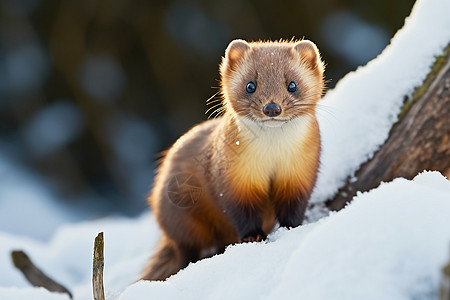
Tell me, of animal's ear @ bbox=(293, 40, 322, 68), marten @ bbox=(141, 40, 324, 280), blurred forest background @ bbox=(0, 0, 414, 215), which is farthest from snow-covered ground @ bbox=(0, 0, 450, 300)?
blurred forest background @ bbox=(0, 0, 414, 215)

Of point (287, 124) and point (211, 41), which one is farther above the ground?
point (287, 124)

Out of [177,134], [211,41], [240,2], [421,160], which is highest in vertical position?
[421,160]

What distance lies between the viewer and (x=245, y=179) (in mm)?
2268

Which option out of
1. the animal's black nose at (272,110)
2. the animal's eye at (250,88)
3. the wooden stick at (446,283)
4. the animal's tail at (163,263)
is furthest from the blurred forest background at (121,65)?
the wooden stick at (446,283)

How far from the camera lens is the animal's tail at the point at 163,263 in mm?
2732

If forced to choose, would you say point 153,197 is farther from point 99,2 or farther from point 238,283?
point 99,2

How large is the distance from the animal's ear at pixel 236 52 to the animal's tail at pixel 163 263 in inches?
35.6

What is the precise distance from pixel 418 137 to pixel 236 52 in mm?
886

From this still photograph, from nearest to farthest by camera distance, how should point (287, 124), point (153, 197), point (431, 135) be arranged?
1. point (287, 124)
2. point (431, 135)
3. point (153, 197)

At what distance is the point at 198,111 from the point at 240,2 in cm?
108

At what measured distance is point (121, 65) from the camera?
5512 millimetres

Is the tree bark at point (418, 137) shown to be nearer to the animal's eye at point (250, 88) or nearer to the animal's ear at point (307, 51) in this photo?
the animal's ear at point (307, 51)

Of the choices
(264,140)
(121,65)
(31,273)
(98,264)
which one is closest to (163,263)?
(31,273)

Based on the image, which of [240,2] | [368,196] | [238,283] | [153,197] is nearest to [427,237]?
[368,196]
